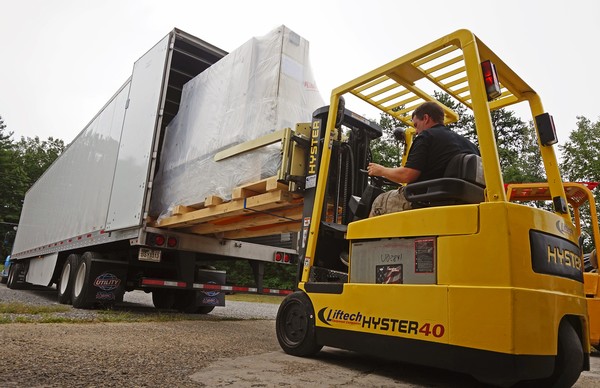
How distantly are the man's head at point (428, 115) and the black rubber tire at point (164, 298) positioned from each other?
658 cm

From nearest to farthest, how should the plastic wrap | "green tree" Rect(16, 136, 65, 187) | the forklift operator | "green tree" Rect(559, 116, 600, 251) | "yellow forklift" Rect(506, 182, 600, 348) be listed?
the forklift operator, the plastic wrap, "yellow forklift" Rect(506, 182, 600, 348), "green tree" Rect(559, 116, 600, 251), "green tree" Rect(16, 136, 65, 187)

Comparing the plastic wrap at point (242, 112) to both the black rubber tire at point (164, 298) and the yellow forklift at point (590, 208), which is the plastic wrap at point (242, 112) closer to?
the yellow forklift at point (590, 208)

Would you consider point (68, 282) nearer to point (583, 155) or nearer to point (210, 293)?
point (210, 293)

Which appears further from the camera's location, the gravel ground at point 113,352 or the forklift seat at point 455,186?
the forklift seat at point 455,186

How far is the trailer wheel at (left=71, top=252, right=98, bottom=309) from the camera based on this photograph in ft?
22.7

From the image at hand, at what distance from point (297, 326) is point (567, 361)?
6.51 ft

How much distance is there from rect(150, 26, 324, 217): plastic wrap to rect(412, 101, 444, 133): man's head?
155 cm

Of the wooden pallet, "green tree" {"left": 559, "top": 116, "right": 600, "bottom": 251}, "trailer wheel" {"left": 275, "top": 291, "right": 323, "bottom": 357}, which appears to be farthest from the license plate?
"green tree" {"left": 559, "top": 116, "right": 600, "bottom": 251}

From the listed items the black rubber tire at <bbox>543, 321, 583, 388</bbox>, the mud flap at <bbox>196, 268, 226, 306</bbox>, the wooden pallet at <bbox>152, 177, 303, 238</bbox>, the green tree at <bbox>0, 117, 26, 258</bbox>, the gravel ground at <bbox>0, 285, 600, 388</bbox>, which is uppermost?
the green tree at <bbox>0, 117, 26, 258</bbox>

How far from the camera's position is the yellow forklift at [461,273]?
2.54 metres

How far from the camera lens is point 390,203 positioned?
341 cm

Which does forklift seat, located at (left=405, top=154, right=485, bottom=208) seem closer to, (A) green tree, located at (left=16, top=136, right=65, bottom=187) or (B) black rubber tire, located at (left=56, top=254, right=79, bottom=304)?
(B) black rubber tire, located at (left=56, top=254, right=79, bottom=304)

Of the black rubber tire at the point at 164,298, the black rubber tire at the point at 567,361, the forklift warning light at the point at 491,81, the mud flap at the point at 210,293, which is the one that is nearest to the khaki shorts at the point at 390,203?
the forklift warning light at the point at 491,81

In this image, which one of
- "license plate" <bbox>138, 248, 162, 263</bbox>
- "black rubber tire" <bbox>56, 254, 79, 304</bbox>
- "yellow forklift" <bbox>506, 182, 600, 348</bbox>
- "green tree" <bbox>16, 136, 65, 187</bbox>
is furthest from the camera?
"green tree" <bbox>16, 136, 65, 187</bbox>
